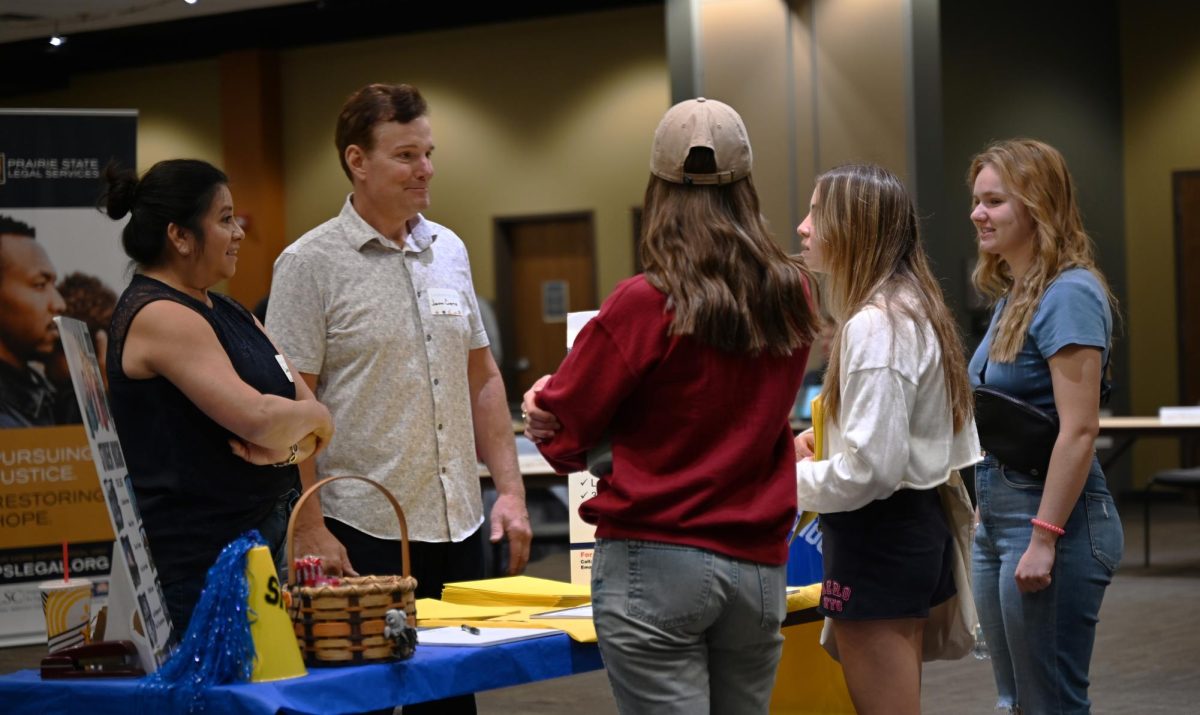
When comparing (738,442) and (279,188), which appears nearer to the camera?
(738,442)

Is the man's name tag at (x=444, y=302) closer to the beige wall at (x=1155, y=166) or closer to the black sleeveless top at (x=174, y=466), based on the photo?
the black sleeveless top at (x=174, y=466)

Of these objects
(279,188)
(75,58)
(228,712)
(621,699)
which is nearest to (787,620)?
(621,699)

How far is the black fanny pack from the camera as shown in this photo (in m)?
2.59

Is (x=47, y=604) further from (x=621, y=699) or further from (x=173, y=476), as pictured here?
(x=621, y=699)

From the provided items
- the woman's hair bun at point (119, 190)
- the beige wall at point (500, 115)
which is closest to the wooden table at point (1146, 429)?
the beige wall at point (500, 115)

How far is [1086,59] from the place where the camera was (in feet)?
36.4

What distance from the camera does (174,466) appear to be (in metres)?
2.24

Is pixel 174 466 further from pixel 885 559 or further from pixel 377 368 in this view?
pixel 885 559

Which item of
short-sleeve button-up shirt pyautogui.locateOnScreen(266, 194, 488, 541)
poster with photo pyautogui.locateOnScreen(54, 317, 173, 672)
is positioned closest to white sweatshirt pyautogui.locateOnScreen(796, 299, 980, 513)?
short-sleeve button-up shirt pyautogui.locateOnScreen(266, 194, 488, 541)

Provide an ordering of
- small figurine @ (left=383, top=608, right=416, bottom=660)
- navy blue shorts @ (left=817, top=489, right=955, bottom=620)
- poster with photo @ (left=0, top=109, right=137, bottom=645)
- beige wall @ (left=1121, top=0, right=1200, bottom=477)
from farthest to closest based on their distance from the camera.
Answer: beige wall @ (left=1121, top=0, right=1200, bottom=477), poster with photo @ (left=0, top=109, right=137, bottom=645), navy blue shorts @ (left=817, top=489, right=955, bottom=620), small figurine @ (left=383, top=608, right=416, bottom=660)

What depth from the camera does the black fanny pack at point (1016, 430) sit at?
259 cm

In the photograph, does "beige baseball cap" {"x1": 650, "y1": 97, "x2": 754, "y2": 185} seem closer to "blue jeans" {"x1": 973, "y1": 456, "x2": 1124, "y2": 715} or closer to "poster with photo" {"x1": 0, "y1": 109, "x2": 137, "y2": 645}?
"blue jeans" {"x1": 973, "y1": 456, "x2": 1124, "y2": 715}

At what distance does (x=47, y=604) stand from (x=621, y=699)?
1.16 meters

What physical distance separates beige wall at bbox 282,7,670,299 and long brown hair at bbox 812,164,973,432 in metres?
9.59
